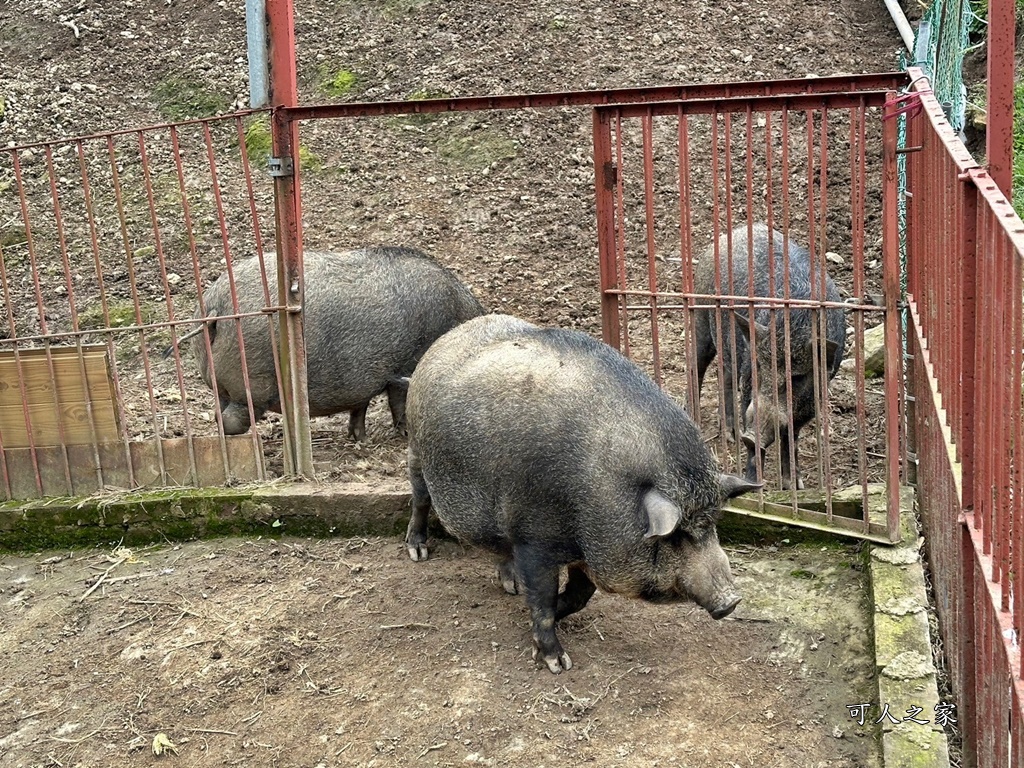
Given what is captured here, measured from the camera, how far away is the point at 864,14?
11.6m

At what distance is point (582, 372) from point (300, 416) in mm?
2033

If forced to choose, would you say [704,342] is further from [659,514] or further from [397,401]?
[659,514]

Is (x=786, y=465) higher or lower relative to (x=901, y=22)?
lower

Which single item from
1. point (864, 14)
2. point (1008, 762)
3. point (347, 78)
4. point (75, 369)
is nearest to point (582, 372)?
point (1008, 762)

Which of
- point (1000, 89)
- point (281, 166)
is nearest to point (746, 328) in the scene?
point (281, 166)

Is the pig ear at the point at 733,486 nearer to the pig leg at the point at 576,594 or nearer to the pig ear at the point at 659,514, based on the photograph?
the pig ear at the point at 659,514

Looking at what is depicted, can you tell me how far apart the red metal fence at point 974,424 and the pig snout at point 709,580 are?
0.79 m

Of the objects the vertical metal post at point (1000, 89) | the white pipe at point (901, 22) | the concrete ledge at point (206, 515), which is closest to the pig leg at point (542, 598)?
the concrete ledge at point (206, 515)

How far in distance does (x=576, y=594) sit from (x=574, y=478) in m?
0.66

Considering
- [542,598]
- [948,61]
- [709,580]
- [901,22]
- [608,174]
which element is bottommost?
[542,598]

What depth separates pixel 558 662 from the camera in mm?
4785

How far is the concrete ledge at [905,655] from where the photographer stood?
3.92 m

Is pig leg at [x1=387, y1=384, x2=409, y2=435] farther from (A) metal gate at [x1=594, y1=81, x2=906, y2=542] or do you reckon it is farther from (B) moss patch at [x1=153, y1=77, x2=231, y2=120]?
(B) moss patch at [x1=153, y1=77, x2=231, y2=120]

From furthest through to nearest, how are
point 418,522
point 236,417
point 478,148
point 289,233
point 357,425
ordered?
1. point 478,148
2. point 357,425
3. point 236,417
4. point 289,233
5. point 418,522
